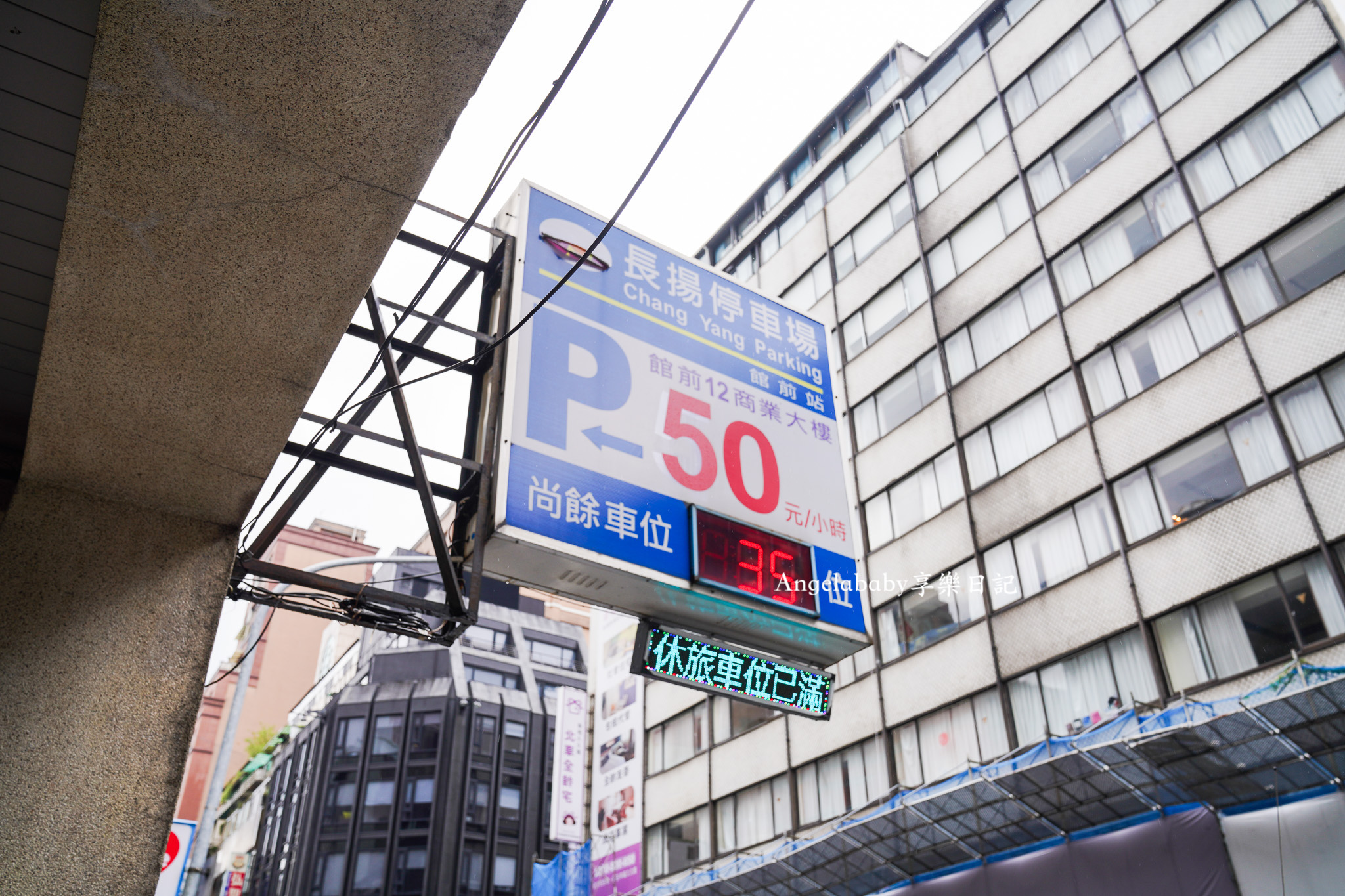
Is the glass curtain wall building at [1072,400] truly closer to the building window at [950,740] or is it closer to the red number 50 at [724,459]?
the building window at [950,740]

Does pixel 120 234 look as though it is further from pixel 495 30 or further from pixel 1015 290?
pixel 1015 290

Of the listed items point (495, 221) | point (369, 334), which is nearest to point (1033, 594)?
point (495, 221)

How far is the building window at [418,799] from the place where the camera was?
56.9 m

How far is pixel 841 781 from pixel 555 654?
4875 cm

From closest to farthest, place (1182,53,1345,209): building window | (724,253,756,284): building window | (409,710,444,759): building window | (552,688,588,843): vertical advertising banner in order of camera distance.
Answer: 1. (1182,53,1345,209): building window
2. (552,688,588,843): vertical advertising banner
3. (724,253,756,284): building window
4. (409,710,444,759): building window

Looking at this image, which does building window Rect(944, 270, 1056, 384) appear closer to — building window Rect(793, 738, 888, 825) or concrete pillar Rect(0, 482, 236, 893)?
building window Rect(793, 738, 888, 825)

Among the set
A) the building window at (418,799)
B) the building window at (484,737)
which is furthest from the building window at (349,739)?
the building window at (484,737)

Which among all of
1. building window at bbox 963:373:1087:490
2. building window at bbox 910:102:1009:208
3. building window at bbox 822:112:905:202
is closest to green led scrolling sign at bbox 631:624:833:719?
building window at bbox 963:373:1087:490

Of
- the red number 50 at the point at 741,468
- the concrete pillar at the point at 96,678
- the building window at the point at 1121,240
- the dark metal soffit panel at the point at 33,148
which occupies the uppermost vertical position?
the building window at the point at 1121,240

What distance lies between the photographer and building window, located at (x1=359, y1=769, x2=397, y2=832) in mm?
56906

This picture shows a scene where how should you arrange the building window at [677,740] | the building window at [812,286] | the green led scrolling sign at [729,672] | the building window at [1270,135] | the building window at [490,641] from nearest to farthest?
the green led scrolling sign at [729,672] → the building window at [1270,135] → the building window at [677,740] → the building window at [812,286] → the building window at [490,641]

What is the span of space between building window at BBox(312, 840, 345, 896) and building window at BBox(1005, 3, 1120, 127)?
5339 centimetres

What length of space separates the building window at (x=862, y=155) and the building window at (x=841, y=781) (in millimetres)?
20244

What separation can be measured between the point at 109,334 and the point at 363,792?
60517 millimetres
